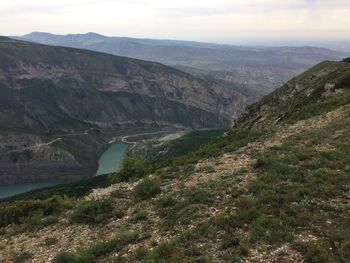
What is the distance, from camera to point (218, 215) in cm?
2106

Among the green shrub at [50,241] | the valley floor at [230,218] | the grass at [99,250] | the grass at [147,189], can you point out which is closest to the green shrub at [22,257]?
the valley floor at [230,218]

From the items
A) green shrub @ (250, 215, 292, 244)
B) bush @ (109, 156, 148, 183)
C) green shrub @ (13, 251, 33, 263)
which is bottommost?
bush @ (109, 156, 148, 183)

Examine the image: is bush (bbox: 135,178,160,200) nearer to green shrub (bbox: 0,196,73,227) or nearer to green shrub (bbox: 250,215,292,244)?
green shrub (bbox: 0,196,73,227)

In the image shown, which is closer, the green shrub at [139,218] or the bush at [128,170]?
the green shrub at [139,218]

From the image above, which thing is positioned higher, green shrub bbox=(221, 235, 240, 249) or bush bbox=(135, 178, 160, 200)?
green shrub bbox=(221, 235, 240, 249)

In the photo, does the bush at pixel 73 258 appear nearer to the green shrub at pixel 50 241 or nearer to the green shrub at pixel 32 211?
the green shrub at pixel 50 241

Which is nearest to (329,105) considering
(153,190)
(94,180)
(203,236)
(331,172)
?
(331,172)

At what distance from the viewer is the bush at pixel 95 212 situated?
24.5 metres

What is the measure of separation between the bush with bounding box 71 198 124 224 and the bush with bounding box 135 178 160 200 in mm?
1888

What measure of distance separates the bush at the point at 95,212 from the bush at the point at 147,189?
1.89m

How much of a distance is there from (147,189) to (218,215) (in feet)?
24.7

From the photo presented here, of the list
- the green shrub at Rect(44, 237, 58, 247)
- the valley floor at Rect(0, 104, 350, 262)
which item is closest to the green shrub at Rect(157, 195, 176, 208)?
the valley floor at Rect(0, 104, 350, 262)

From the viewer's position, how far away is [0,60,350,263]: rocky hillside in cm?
1759

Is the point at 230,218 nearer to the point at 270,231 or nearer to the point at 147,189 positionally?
the point at 270,231
